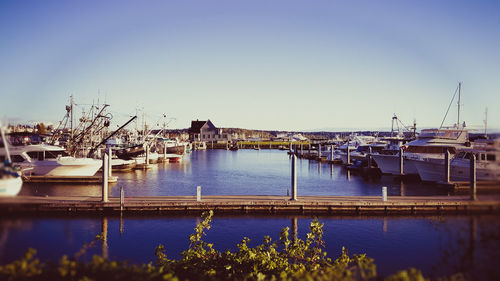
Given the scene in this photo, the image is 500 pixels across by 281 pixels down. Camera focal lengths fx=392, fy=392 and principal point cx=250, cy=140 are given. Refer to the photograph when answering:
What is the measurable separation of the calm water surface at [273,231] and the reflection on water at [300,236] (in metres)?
0.02

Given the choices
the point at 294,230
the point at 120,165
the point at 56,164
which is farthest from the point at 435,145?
the point at 120,165

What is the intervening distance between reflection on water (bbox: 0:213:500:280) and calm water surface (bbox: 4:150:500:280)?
0.02m

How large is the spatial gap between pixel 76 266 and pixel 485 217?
8.58 m

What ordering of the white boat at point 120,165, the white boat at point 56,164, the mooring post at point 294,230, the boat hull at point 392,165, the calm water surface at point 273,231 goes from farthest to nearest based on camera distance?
the white boat at point 120,165
the boat hull at point 392,165
the white boat at point 56,164
the mooring post at point 294,230
the calm water surface at point 273,231

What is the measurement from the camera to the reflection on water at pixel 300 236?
7.93 m

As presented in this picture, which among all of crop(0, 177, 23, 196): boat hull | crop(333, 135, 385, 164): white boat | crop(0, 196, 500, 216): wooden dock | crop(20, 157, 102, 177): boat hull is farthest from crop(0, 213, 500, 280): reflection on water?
crop(333, 135, 385, 164): white boat

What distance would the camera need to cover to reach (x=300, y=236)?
89.1 ft

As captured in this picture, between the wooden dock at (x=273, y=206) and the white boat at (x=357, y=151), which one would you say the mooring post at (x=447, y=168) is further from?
the white boat at (x=357, y=151)

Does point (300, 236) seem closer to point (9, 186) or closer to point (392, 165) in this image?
point (9, 186)

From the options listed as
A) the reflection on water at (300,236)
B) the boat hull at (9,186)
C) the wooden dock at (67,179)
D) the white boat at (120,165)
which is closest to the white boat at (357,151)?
the white boat at (120,165)

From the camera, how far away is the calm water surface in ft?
25.6

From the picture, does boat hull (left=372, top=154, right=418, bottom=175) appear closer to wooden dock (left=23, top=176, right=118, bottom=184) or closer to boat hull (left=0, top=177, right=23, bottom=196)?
wooden dock (left=23, top=176, right=118, bottom=184)

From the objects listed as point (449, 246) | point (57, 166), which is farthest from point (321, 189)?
point (449, 246)

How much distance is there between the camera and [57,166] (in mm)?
51406
